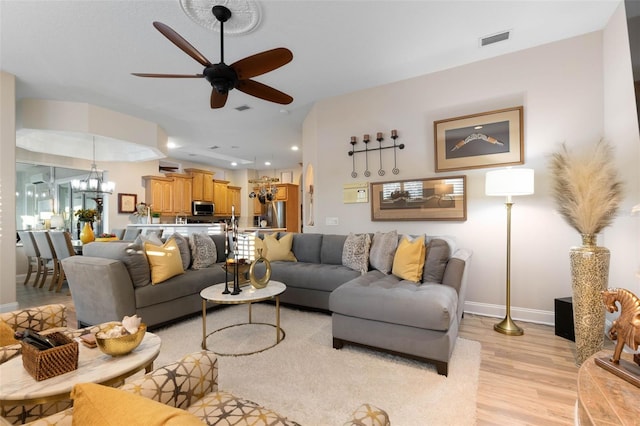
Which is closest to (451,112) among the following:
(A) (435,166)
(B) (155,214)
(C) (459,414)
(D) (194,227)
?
(A) (435,166)

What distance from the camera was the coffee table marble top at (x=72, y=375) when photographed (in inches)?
41.2

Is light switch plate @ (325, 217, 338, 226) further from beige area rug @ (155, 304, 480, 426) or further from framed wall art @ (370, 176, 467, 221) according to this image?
beige area rug @ (155, 304, 480, 426)

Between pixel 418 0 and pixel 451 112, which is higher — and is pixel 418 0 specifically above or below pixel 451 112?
above

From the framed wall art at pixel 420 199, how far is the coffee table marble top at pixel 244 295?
1.95 metres

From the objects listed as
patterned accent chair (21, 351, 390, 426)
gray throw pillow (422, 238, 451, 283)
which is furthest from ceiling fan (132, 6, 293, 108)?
gray throw pillow (422, 238, 451, 283)

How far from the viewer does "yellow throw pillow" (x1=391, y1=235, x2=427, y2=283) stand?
2789 millimetres

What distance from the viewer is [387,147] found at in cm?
403

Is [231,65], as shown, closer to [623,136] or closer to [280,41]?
[280,41]

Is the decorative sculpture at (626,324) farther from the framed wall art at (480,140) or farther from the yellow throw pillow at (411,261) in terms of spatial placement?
the framed wall art at (480,140)

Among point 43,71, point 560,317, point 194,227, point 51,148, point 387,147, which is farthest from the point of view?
point 194,227

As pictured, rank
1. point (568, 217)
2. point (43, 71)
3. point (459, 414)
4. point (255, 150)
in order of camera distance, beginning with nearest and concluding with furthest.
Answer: point (459, 414), point (568, 217), point (43, 71), point (255, 150)

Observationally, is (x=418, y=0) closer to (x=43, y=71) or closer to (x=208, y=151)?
(x=43, y=71)

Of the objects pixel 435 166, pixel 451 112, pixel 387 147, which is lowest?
pixel 435 166

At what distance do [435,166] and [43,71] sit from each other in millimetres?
5019
